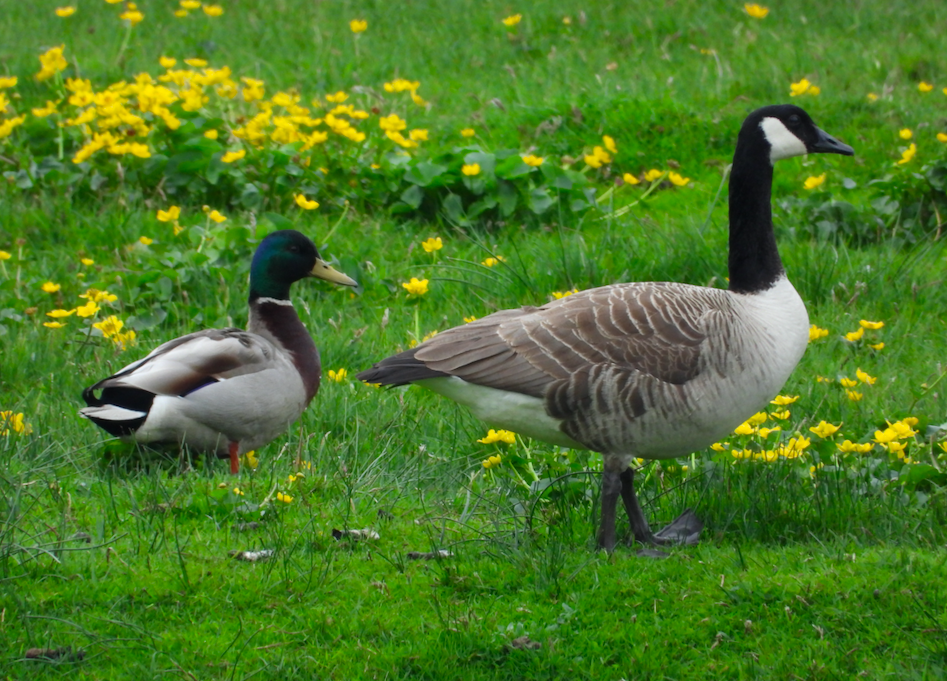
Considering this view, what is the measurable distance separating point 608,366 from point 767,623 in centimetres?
126

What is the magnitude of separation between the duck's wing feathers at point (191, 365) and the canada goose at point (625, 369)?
41.2 inches

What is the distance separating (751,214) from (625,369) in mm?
1218

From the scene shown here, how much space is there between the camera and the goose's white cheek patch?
17.7 ft

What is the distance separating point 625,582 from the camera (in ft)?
14.1

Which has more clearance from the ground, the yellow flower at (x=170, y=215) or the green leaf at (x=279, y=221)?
the yellow flower at (x=170, y=215)

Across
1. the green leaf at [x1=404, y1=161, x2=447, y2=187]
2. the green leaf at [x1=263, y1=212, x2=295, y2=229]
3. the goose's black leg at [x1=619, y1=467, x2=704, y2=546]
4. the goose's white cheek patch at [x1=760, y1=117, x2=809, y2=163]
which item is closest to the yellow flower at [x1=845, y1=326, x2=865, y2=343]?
the goose's white cheek patch at [x1=760, y1=117, x2=809, y2=163]

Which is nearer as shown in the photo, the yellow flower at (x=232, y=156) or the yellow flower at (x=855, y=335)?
the yellow flower at (x=855, y=335)

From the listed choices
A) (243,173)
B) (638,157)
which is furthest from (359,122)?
(638,157)

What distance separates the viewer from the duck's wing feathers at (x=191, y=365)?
18.0 ft

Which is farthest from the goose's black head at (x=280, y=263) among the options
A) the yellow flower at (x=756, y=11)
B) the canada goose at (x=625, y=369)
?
the yellow flower at (x=756, y=11)

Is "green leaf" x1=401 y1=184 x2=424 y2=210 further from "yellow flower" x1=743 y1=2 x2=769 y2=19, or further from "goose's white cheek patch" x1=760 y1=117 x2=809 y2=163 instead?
"yellow flower" x1=743 y1=2 x2=769 y2=19

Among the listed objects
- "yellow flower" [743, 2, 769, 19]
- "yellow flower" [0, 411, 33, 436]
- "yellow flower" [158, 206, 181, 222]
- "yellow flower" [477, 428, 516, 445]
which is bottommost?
"yellow flower" [477, 428, 516, 445]

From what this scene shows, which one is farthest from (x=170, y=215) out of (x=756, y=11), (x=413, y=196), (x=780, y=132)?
(x=756, y=11)

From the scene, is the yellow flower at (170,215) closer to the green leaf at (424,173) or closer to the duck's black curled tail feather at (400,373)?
the green leaf at (424,173)
